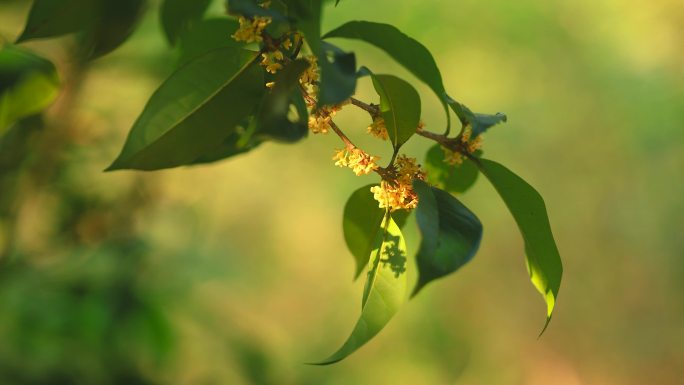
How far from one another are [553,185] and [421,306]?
638mm

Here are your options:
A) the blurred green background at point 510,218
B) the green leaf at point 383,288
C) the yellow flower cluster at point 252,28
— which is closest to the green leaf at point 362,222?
the green leaf at point 383,288

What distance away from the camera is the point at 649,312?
2701 mm

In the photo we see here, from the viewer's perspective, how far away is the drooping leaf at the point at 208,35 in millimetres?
582

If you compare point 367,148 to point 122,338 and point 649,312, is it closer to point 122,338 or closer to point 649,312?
point 649,312

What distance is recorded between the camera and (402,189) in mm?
458

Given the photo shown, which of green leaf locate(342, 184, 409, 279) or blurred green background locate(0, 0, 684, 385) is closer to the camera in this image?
green leaf locate(342, 184, 409, 279)

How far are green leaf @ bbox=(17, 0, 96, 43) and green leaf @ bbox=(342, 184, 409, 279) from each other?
21cm

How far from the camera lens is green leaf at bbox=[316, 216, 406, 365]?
0.44 meters

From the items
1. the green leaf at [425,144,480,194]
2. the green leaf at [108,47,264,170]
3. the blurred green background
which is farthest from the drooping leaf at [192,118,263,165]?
the blurred green background

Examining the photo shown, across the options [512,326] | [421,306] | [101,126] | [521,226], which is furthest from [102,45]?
[512,326]

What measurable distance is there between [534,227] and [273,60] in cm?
19

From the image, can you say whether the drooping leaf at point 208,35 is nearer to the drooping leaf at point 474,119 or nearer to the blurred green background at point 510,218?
the drooping leaf at point 474,119

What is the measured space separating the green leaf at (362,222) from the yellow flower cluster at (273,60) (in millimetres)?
110

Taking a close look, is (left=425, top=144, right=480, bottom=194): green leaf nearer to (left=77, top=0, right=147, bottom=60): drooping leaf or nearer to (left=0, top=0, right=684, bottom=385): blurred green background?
(left=77, top=0, right=147, bottom=60): drooping leaf
